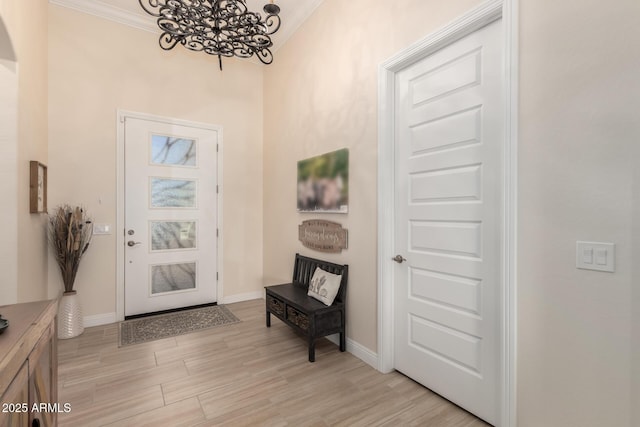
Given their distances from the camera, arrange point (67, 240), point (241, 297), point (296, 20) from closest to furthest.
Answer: point (67, 240) < point (296, 20) < point (241, 297)

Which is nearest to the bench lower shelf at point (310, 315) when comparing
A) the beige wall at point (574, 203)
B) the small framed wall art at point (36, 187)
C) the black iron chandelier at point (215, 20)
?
the beige wall at point (574, 203)

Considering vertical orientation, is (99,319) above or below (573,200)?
below

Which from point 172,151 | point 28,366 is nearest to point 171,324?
point 172,151

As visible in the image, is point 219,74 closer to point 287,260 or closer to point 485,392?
point 287,260

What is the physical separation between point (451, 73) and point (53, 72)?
398cm

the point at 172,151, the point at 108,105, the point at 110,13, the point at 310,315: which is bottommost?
the point at 310,315

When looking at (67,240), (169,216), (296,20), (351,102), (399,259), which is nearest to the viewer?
(399,259)

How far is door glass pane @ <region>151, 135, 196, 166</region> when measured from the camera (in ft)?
12.5

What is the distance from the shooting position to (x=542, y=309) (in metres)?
1.56

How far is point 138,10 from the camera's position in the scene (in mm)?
3527

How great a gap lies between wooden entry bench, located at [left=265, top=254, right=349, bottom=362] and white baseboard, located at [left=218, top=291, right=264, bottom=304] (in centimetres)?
120

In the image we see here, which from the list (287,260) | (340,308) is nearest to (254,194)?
(287,260)

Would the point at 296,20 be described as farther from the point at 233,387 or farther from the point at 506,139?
the point at 233,387

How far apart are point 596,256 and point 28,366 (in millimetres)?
2369
